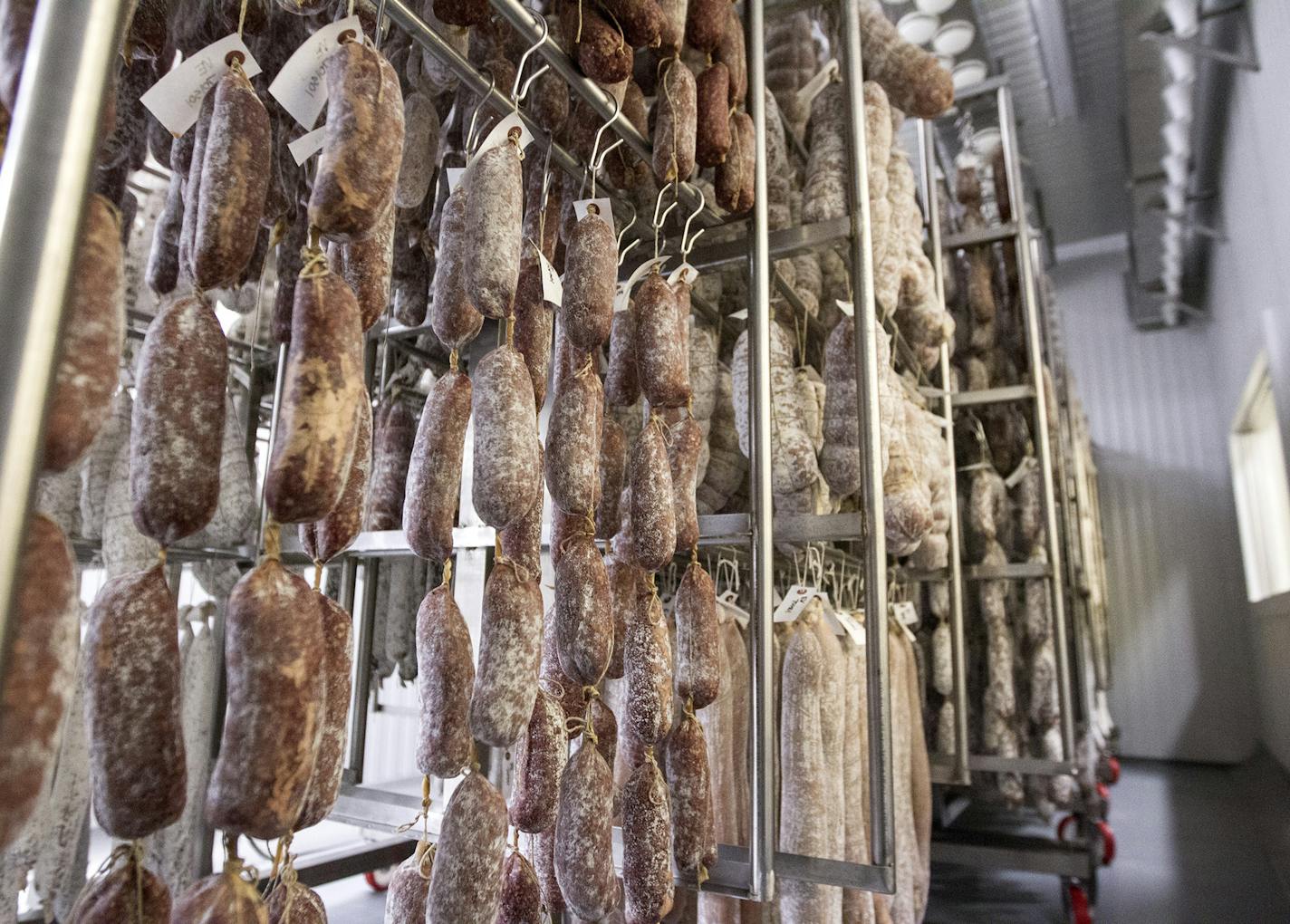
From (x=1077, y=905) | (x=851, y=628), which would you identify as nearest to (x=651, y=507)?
(x=851, y=628)

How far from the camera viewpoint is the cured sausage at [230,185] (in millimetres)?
852

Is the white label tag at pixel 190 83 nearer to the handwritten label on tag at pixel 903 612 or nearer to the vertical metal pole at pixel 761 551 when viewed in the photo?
the vertical metal pole at pixel 761 551

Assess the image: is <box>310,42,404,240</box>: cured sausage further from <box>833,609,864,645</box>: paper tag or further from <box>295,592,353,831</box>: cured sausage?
<box>833,609,864,645</box>: paper tag

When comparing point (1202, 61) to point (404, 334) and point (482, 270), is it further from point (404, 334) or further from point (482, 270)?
point (482, 270)

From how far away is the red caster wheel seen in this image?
430 centimetres

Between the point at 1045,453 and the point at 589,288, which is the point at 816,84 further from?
the point at 1045,453

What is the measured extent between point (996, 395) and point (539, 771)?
13.0 ft

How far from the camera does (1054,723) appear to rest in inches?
166

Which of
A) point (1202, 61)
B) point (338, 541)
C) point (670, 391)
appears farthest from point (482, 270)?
point (1202, 61)

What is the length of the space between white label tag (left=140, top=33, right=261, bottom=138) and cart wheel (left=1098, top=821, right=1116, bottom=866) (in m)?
6.06

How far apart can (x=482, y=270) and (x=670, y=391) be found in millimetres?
542

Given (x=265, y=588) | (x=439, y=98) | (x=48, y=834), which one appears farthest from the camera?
(x=439, y=98)

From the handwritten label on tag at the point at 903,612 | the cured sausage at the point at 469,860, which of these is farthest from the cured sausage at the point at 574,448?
the handwritten label on tag at the point at 903,612

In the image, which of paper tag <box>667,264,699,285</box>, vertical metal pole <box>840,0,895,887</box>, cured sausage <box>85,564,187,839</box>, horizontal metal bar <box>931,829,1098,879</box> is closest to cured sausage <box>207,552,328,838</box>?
cured sausage <box>85,564,187,839</box>
